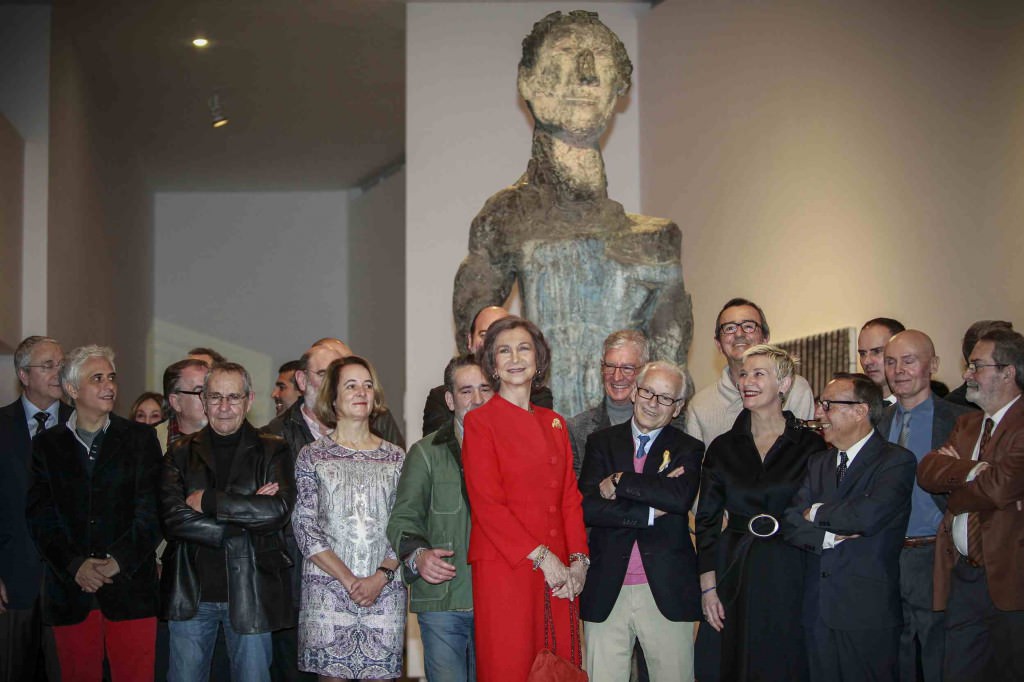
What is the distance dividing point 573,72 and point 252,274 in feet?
32.5

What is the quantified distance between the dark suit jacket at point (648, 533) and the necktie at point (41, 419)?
2.42 m

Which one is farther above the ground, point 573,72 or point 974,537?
point 573,72

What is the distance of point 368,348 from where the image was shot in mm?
13750

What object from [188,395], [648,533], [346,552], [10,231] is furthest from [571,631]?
[10,231]

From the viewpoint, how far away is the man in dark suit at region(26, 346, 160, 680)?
183 inches

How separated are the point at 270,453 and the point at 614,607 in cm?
136

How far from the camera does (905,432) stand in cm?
464

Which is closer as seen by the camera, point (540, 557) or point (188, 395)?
point (540, 557)

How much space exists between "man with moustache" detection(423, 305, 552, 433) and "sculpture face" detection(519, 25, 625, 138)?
82 centimetres

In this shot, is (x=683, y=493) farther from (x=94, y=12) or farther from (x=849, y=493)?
(x=94, y=12)

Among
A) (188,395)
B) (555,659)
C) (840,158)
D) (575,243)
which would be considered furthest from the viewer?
(840,158)

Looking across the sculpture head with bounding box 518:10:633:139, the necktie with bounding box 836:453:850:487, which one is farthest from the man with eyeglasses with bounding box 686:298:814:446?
the sculpture head with bounding box 518:10:633:139

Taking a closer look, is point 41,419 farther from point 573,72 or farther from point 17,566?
point 573,72

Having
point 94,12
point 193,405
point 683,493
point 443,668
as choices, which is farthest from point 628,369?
point 94,12
